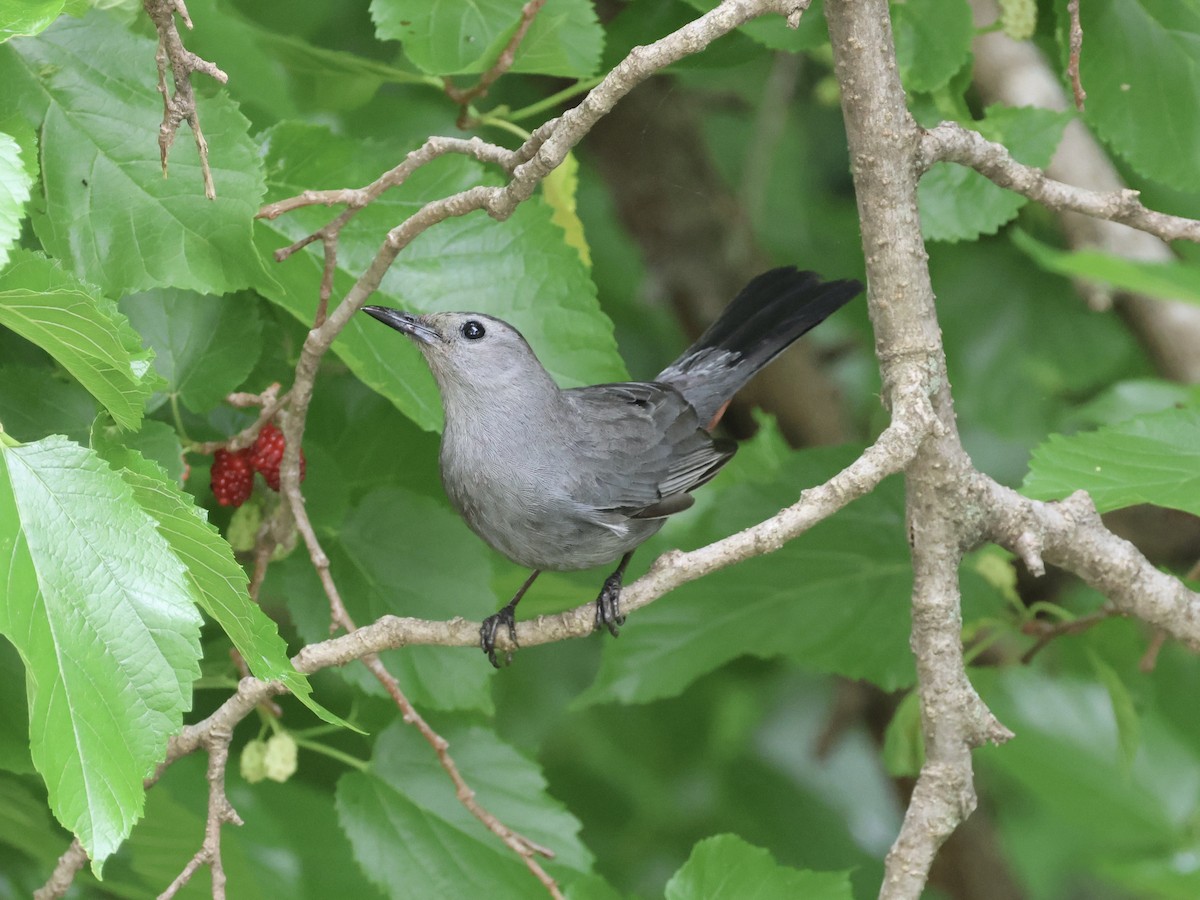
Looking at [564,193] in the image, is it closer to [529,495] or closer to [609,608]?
[529,495]

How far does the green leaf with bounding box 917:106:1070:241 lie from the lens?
9.38 ft

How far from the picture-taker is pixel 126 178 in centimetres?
227

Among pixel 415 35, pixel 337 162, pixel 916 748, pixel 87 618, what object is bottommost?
pixel 916 748

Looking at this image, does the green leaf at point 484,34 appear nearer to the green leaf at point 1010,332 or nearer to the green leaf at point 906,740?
the green leaf at point 906,740

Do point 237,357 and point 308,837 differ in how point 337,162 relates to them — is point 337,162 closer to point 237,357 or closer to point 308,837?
point 237,357

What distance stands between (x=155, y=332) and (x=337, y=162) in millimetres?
493

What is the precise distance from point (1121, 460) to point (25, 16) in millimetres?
1935

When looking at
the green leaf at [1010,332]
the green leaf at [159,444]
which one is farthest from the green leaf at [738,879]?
the green leaf at [1010,332]

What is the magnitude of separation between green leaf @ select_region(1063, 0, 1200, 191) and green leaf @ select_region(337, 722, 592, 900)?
73.5 inches

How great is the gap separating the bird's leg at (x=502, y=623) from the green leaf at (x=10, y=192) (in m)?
1.16

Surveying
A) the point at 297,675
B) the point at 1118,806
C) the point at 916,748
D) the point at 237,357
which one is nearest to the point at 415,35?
the point at 237,357

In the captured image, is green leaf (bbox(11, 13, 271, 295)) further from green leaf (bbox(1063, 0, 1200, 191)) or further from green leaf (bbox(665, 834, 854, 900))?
green leaf (bbox(1063, 0, 1200, 191))

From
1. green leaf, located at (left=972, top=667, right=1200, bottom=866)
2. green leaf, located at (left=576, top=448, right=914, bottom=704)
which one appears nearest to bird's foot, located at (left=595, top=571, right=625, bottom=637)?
green leaf, located at (left=576, top=448, right=914, bottom=704)

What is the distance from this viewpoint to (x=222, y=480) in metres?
2.52
